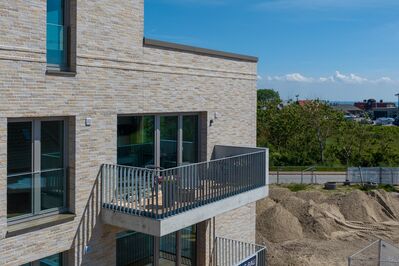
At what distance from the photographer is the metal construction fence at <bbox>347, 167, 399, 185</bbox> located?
3831 centimetres

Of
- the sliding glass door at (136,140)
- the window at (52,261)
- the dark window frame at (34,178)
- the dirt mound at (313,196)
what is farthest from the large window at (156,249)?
the dirt mound at (313,196)

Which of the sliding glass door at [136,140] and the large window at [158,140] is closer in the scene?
the sliding glass door at [136,140]

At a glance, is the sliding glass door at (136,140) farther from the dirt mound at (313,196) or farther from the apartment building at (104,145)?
the dirt mound at (313,196)

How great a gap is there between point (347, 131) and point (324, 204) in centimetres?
2433

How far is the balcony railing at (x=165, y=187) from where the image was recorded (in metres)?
10.1

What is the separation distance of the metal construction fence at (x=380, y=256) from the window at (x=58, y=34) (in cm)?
1088

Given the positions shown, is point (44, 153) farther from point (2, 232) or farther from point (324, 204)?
point (324, 204)

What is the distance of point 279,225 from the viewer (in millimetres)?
23266

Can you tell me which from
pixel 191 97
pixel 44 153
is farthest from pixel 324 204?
pixel 44 153

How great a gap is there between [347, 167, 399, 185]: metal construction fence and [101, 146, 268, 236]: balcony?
2830cm

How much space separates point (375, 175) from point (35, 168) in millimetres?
34005

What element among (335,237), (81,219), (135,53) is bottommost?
(335,237)

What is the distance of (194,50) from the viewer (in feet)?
43.9

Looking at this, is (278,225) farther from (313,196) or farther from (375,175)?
(375,175)
